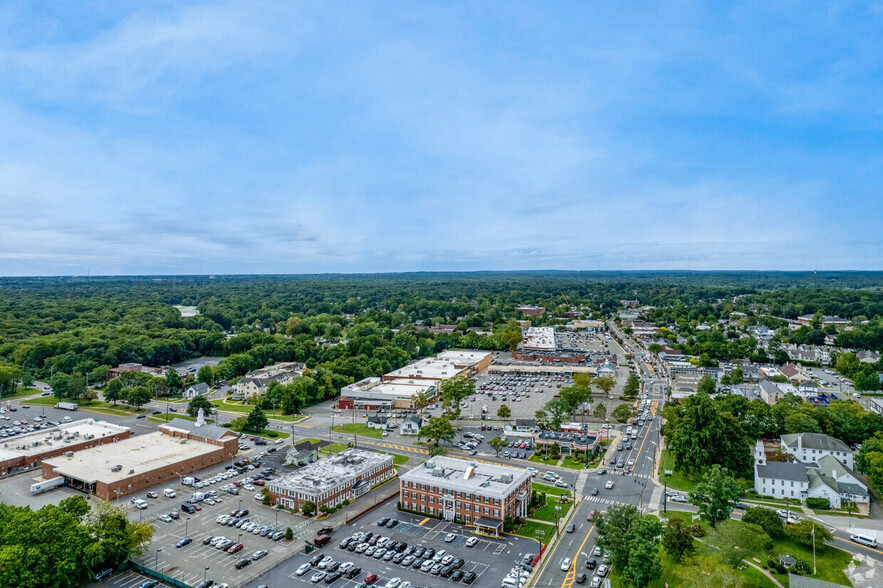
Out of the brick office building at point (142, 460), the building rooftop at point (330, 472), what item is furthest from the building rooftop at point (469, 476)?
the brick office building at point (142, 460)

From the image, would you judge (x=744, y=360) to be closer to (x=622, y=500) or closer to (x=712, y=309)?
(x=622, y=500)

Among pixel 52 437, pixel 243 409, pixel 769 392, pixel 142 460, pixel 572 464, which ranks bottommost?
pixel 243 409

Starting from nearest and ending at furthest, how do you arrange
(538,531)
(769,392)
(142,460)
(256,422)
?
(538,531)
(142,460)
(256,422)
(769,392)

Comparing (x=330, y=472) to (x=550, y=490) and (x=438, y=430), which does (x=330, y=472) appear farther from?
(x=550, y=490)

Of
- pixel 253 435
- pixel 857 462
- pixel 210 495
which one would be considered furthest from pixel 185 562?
pixel 857 462

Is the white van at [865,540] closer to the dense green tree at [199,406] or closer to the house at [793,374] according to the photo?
the house at [793,374]

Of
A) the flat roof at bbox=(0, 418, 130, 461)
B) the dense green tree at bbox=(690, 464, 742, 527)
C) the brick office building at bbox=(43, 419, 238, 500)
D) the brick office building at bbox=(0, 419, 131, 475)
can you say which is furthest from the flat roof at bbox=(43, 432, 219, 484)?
the dense green tree at bbox=(690, 464, 742, 527)

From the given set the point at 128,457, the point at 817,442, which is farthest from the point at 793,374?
the point at 128,457
